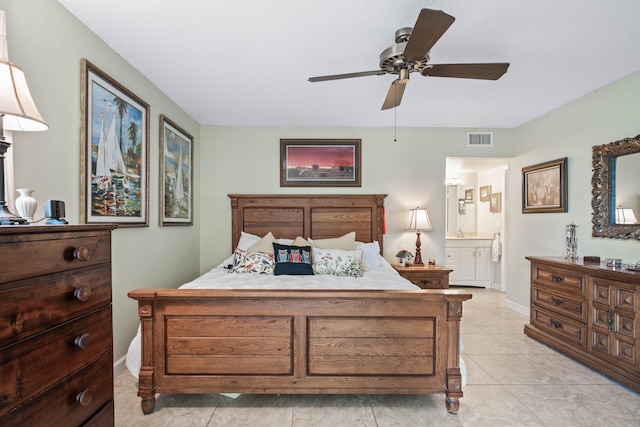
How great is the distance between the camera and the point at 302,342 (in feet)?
6.76

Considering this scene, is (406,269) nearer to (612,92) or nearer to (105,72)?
(612,92)

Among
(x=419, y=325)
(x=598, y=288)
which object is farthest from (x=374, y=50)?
(x=598, y=288)

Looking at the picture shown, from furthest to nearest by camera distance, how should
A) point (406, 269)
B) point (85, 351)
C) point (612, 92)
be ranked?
1. point (406, 269)
2. point (612, 92)
3. point (85, 351)

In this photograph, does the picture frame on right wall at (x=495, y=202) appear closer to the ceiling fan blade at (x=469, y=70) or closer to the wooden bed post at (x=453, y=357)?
the ceiling fan blade at (x=469, y=70)

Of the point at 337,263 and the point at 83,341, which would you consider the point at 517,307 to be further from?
the point at 83,341

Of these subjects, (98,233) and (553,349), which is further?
(553,349)

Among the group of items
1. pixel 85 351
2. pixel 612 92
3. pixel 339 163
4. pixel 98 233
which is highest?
pixel 612 92

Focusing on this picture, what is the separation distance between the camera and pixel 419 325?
2074 millimetres

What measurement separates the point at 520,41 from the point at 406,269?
2530 mm

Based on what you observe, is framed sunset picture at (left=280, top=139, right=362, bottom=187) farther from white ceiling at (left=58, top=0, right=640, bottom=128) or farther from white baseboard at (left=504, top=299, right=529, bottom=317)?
white baseboard at (left=504, top=299, right=529, bottom=317)

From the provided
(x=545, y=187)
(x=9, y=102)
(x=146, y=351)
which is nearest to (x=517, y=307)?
(x=545, y=187)

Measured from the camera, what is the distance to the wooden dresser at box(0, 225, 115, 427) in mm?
931

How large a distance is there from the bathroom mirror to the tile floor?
4.23 ft

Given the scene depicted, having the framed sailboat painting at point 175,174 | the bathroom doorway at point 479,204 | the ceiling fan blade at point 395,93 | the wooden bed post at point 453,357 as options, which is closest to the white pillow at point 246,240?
the framed sailboat painting at point 175,174
